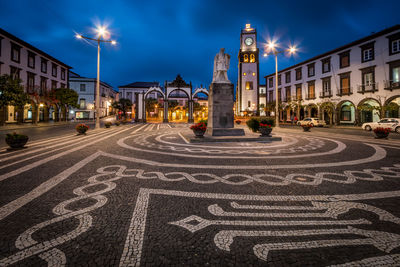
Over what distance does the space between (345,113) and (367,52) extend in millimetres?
9686

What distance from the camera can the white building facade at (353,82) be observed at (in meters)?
22.9

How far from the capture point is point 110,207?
288cm

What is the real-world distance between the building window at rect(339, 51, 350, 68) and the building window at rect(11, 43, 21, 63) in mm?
48845

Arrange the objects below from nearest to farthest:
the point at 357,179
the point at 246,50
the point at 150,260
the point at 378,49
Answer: the point at 150,260
the point at 357,179
the point at 378,49
the point at 246,50

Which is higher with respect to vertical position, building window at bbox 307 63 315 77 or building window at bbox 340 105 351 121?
building window at bbox 307 63 315 77

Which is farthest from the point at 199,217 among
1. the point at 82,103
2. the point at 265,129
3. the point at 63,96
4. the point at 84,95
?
the point at 82,103

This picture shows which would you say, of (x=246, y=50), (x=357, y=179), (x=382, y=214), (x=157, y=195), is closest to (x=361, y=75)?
(x=246, y=50)

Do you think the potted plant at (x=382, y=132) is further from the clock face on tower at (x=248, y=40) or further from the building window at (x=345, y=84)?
the clock face on tower at (x=248, y=40)

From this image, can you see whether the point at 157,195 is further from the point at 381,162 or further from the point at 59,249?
the point at 381,162

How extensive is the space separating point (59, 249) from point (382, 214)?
4153 mm

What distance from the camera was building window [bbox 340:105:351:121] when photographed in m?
30.3

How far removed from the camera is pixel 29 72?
2945cm

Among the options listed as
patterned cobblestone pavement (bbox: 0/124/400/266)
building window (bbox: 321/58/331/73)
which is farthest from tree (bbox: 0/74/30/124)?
building window (bbox: 321/58/331/73)

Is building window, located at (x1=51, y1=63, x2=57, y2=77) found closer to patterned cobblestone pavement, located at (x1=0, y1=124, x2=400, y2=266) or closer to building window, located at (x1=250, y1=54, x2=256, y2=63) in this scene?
patterned cobblestone pavement, located at (x1=0, y1=124, x2=400, y2=266)
